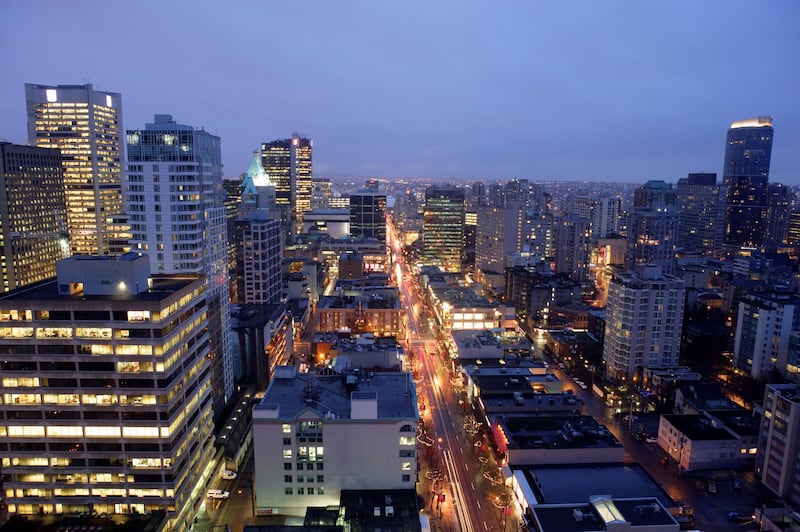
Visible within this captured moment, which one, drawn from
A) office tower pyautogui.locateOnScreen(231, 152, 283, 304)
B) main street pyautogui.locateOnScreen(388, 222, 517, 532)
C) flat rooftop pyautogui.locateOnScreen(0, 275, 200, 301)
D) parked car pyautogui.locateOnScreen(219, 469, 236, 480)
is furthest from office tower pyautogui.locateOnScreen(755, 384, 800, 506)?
office tower pyautogui.locateOnScreen(231, 152, 283, 304)

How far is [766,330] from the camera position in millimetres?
A: 93750

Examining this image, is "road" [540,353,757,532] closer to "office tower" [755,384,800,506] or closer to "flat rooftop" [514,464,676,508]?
"office tower" [755,384,800,506]

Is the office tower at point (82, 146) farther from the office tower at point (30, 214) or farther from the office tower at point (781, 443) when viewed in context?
the office tower at point (781, 443)

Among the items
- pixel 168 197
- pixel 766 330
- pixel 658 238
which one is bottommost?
pixel 766 330

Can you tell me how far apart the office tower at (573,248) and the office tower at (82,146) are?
128 m

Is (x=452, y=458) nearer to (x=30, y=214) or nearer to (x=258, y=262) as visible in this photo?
(x=258, y=262)

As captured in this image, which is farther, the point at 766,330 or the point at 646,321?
the point at 766,330

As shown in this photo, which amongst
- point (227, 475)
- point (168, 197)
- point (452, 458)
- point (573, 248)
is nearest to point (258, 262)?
point (168, 197)

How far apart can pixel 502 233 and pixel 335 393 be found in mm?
137842

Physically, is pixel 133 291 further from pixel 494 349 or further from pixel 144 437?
pixel 494 349

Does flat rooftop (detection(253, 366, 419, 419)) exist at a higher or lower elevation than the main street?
higher

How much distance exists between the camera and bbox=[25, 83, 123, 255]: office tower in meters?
140

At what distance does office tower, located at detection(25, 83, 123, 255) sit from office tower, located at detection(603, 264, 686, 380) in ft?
378

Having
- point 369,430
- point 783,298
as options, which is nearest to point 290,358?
point 369,430
